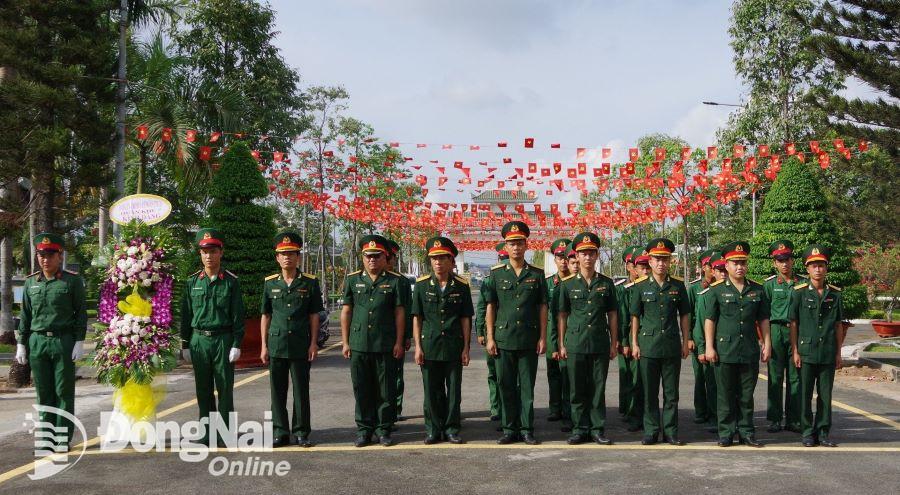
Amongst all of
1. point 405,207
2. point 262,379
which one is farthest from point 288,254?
point 405,207

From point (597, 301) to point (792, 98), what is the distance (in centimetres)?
2659

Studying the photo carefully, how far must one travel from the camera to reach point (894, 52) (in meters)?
13.5

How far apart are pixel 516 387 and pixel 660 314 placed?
1.55 metres

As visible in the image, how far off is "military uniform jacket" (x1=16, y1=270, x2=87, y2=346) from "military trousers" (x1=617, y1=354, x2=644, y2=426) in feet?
18.3

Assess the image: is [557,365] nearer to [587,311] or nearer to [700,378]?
[587,311]

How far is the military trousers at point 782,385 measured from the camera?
7.50m

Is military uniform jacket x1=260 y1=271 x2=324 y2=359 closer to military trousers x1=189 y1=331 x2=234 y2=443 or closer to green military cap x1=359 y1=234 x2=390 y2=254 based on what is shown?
military trousers x1=189 y1=331 x2=234 y2=443

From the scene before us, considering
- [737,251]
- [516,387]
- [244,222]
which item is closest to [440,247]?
[516,387]

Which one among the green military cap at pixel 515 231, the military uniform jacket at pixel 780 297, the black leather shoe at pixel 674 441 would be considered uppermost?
the green military cap at pixel 515 231

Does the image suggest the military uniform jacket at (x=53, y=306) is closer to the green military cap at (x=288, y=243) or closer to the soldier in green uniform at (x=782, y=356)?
the green military cap at (x=288, y=243)

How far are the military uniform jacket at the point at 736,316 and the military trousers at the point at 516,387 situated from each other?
5.86 feet

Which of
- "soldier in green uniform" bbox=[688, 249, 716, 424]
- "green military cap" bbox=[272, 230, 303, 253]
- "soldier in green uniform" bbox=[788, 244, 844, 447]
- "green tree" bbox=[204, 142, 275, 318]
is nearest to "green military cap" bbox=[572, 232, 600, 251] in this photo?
"soldier in green uniform" bbox=[688, 249, 716, 424]

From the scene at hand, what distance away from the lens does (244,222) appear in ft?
44.9

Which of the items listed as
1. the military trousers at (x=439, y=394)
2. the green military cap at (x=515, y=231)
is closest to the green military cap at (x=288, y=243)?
the military trousers at (x=439, y=394)
